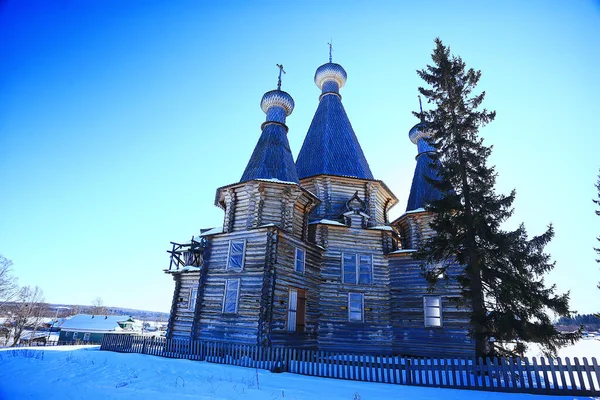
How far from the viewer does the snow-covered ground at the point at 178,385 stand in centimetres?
816

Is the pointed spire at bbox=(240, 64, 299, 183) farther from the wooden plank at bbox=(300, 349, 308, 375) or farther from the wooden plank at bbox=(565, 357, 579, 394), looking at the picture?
the wooden plank at bbox=(565, 357, 579, 394)

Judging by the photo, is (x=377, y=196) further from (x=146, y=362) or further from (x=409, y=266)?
(x=146, y=362)

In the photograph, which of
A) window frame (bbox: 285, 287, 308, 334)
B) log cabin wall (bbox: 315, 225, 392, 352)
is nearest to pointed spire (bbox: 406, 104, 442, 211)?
log cabin wall (bbox: 315, 225, 392, 352)

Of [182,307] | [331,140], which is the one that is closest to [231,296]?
[182,307]

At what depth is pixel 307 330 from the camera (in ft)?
58.1

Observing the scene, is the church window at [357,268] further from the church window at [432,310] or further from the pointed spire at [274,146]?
the pointed spire at [274,146]

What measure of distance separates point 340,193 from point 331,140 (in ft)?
18.3

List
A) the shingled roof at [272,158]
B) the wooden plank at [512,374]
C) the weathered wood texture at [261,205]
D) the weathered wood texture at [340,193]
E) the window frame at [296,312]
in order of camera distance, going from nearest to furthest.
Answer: the wooden plank at [512,374] → the window frame at [296,312] → the weathered wood texture at [261,205] → the shingled roof at [272,158] → the weathered wood texture at [340,193]

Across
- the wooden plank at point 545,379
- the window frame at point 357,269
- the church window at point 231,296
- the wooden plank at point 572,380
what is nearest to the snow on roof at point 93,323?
the church window at point 231,296

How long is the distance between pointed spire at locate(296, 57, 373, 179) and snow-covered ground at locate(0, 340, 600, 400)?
1521cm

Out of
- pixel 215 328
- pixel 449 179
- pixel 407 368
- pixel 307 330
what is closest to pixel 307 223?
pixel 307 330

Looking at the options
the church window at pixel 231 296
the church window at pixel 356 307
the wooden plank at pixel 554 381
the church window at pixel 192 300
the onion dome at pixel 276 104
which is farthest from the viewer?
the onion dome at pixel 276 104

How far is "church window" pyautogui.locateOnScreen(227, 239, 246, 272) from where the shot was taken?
1650 centimetres

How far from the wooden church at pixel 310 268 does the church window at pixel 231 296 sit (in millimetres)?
53
